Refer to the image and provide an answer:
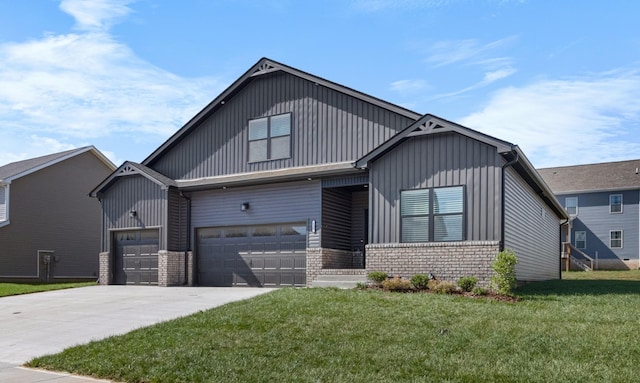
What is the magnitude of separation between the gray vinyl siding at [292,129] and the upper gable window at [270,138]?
19 cm

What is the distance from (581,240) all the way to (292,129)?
26304 millimetres

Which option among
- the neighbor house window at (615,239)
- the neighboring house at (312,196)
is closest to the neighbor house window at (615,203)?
the neighbor house window at (615,239)

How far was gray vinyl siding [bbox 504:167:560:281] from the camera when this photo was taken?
17234 mm

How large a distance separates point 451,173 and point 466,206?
3.25 ft

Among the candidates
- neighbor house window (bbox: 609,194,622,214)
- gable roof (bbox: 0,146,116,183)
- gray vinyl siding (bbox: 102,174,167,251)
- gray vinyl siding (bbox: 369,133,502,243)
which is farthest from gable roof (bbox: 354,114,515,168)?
neighbor house window (bbox: 609,194,622,214)

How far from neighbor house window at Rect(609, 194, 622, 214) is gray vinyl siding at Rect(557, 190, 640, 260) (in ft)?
0.59

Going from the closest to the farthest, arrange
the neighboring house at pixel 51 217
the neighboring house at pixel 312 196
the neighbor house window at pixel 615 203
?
the neighboring house at pixel 312 196 → the neighboring house at pixel 51 217 → the neighbor house window at pixel 615 203

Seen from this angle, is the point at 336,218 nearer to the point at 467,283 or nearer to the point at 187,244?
the point at 187,244

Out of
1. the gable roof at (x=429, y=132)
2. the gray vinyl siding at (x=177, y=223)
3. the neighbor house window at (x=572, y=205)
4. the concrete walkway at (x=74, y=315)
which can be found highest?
the gable roof at (x=429, y=132)

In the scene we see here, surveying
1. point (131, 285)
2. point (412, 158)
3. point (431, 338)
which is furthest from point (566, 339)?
point (131, 285)

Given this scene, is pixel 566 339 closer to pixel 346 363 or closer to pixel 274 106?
pixel 346 363

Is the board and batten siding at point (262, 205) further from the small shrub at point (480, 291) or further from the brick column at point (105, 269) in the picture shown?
the small shrub at point (480, 291)

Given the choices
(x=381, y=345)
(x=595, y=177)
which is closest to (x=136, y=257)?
(x=381, y=345)

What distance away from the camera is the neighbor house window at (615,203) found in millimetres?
38625
